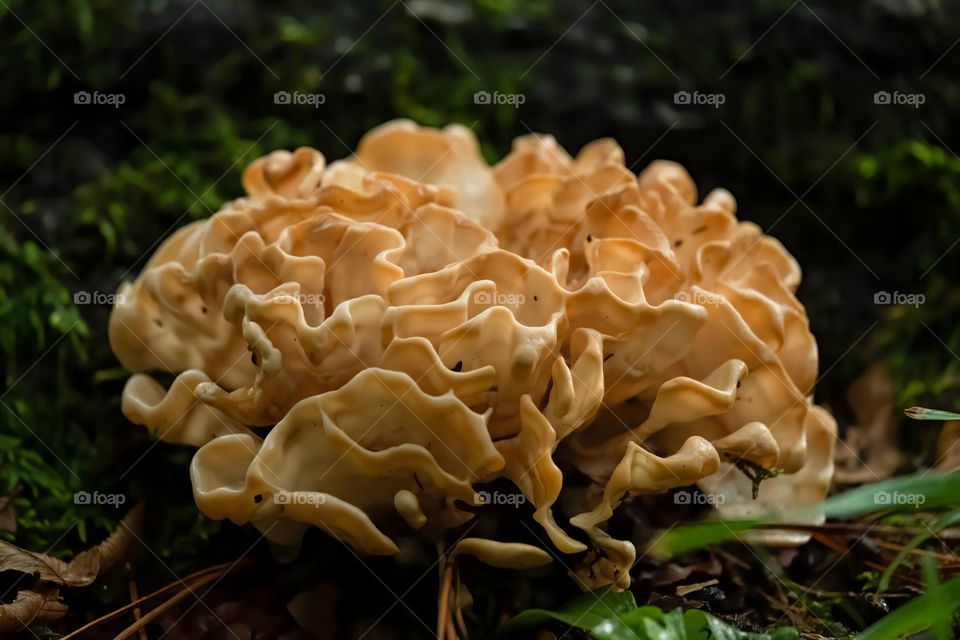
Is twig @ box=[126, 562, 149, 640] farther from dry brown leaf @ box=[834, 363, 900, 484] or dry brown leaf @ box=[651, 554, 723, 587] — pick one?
dry brown leaf @ box=[834, 363, 900, 484]

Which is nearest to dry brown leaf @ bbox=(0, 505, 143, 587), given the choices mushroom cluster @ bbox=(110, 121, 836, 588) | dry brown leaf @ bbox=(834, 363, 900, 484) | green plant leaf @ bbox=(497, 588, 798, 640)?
mushroom cluster @ bbox=(110, 121, 836, 588)

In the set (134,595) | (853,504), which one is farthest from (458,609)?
(853,504)

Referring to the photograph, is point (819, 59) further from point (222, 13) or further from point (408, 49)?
point (222, 13)

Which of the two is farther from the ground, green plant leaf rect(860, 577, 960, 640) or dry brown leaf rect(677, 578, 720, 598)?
green plant leaf rect(860, 577, 960, 640)

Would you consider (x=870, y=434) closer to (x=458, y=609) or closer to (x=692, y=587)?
(x=692, y=587)

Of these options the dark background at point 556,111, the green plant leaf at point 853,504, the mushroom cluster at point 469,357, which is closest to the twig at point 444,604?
the mushroom cluster at point 469,357

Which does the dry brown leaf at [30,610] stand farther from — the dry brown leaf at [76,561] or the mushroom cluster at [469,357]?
the mushroom cluster at [469,357]

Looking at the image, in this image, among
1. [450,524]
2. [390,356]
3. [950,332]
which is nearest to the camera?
[390,356]

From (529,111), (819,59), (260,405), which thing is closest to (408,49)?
(529,111)
